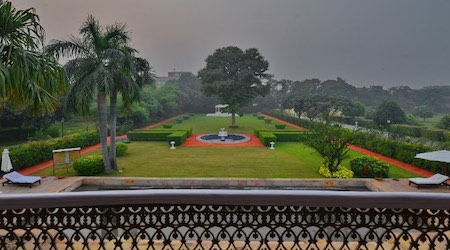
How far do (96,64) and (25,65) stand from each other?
7716 millimetres

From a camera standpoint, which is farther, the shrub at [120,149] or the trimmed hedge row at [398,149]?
the shrub at [120,149]

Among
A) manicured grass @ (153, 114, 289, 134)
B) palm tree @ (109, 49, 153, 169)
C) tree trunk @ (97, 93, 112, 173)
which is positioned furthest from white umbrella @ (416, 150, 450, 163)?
Answer: manicured grass @ (153, 114, 289, 134)

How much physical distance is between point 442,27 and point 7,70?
9658cm

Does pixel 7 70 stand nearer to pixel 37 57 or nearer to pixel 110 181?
pixel 37 57

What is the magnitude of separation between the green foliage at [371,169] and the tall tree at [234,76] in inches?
769

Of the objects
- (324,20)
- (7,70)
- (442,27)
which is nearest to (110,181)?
(7,70)

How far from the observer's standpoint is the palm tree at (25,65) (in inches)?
130

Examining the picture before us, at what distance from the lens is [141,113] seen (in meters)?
26.6

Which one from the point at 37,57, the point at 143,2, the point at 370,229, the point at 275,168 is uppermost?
the point at 143,2

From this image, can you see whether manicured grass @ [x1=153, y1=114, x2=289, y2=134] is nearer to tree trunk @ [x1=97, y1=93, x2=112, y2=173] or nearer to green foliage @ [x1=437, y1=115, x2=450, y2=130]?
tree trunk @ [x1=97, y1=93, x2=112, y2=173]

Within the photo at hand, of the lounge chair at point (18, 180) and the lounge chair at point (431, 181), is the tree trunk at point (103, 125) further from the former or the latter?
the lounge chair at point (431, 181)

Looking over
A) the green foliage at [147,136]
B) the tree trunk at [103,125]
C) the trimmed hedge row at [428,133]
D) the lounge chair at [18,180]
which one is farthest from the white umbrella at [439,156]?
the green foliage at [147,136]

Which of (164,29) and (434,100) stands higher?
(164,29)

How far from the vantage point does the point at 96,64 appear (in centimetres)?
1052
